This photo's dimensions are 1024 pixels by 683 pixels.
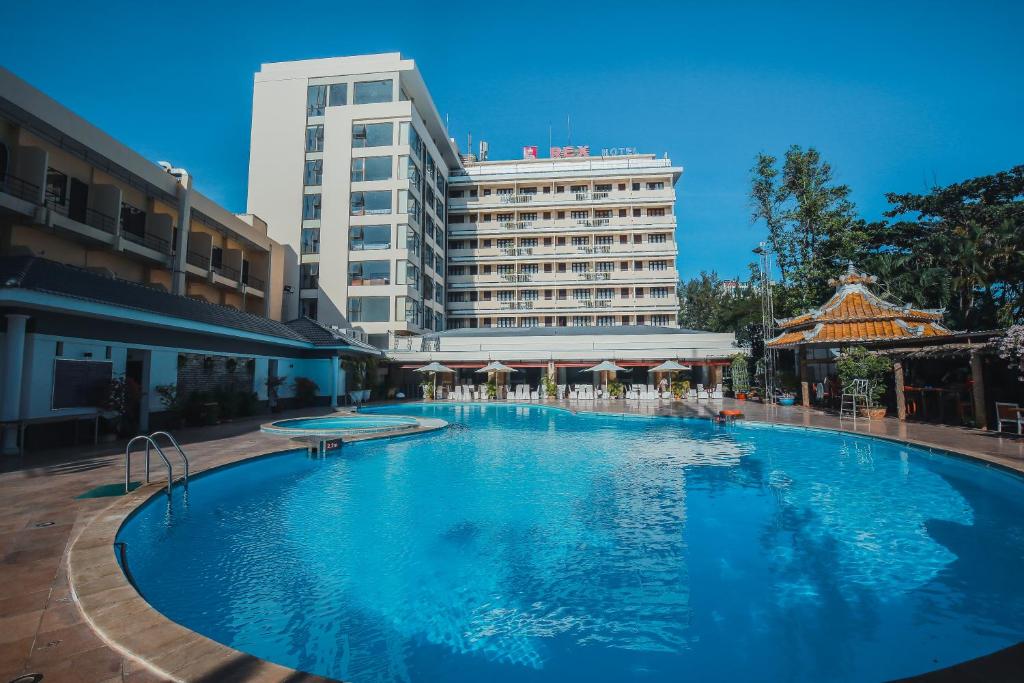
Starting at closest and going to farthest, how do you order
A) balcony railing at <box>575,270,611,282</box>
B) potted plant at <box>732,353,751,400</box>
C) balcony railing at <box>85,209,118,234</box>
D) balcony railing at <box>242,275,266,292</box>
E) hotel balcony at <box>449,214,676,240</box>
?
1. balcony railing at <box>85,209,118,234</box>
2. potted plant at <box>732,353,751,400</box>
3. balcony railing at <box>242,275,266,292</box>
4. balcony railing at <box>575,270,611,282</box>
5. hotel balcony at <box>449,214,676,240</box>

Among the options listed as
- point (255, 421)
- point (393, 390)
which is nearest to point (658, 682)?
point (255, 421)

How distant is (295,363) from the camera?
2492 centimetres

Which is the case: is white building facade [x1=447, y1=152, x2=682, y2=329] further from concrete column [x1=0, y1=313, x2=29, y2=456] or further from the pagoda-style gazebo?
concrete column [x1=0, y1=313, x2=29, y2=456]

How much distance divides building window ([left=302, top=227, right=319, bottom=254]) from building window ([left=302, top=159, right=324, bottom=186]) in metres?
3.51

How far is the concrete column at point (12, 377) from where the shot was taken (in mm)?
10344

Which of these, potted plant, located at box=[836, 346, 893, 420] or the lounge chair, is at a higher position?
potted plant, located at box=[836, 346, 893, 420]

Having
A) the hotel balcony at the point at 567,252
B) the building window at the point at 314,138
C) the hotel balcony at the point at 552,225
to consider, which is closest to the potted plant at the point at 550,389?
the hotel balcony at the point at 567,252

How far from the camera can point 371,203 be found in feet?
112

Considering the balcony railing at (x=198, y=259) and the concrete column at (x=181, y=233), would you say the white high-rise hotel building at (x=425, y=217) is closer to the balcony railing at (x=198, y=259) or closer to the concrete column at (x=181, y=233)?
the balcony railing at (x=198, y=259)

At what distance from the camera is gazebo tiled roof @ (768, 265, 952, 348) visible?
63.0 feet

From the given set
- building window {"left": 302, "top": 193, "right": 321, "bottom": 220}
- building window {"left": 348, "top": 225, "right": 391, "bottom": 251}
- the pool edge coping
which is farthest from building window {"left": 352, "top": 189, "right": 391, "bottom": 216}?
the pool edge coping

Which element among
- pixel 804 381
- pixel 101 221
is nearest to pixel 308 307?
pixel 101 221

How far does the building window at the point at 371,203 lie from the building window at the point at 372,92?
7193 millimetres

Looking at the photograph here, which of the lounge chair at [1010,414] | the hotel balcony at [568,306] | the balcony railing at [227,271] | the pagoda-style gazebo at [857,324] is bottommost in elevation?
the lounge chair at [1010,414]
